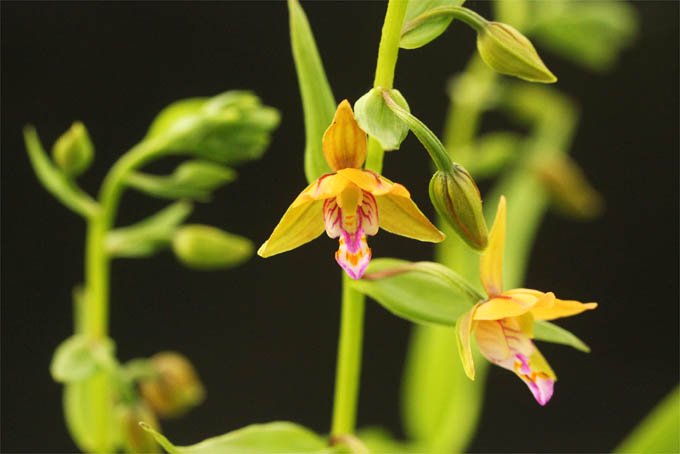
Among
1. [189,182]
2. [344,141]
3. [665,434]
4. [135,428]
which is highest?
[344,141]

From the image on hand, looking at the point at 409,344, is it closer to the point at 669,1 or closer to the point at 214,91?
the point at 214,91

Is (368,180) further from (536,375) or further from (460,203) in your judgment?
(536,375)

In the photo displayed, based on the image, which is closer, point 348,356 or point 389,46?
point 389,46

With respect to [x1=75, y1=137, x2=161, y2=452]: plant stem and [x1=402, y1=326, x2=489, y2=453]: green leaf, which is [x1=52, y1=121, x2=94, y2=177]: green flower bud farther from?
[x1=402, y1=326, x2=489, y2=453]: green leaf

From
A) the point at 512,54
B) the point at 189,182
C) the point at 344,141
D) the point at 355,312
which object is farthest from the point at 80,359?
the point at 512,54

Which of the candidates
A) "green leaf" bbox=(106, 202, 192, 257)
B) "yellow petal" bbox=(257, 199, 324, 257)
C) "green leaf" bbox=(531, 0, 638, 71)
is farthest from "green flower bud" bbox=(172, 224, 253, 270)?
"green leaf" bbox=(531, 0, 638, 71)

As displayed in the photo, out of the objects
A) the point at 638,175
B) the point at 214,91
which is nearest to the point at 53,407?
the point at 214,91
